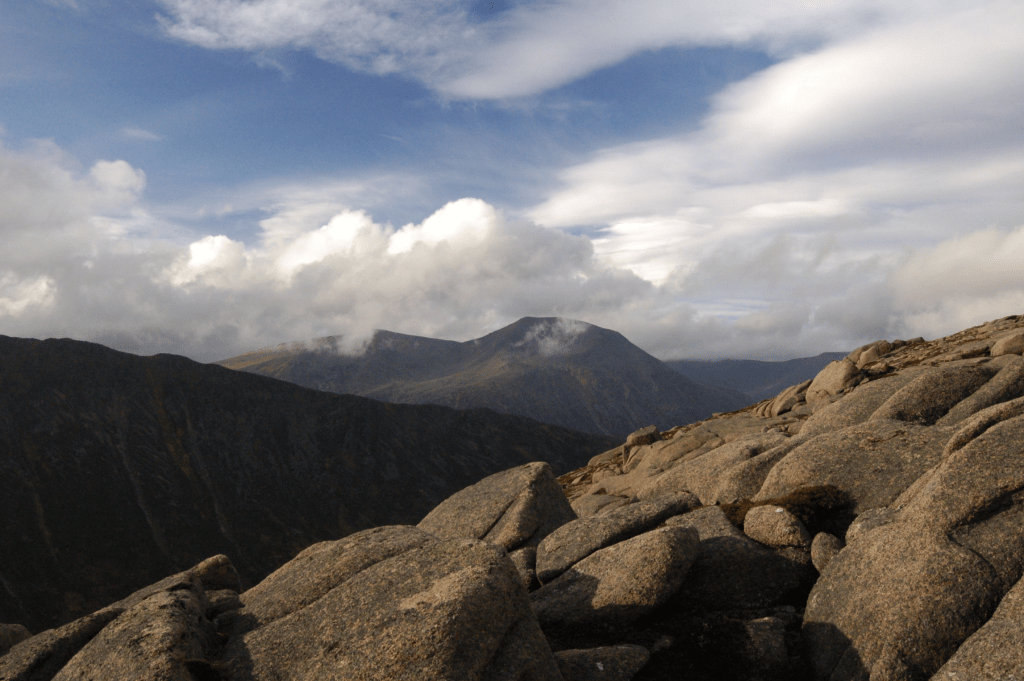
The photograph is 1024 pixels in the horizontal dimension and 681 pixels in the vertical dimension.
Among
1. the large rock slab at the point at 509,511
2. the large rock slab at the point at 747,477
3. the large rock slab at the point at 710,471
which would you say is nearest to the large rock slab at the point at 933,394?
the large rock slab at the point at 710,471

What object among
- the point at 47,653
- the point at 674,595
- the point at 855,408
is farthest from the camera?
the point at 855,408

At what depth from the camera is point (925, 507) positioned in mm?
18719

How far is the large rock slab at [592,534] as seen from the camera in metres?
22.3

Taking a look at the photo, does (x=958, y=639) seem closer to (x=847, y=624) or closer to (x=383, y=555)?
(x=847, y=624)

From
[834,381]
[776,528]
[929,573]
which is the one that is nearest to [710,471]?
[776,528]

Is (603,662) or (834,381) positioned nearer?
→ (603,662)

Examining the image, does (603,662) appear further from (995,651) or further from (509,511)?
(509,511)

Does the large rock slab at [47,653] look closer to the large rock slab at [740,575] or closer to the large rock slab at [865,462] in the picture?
the large rock slab at [740,575]

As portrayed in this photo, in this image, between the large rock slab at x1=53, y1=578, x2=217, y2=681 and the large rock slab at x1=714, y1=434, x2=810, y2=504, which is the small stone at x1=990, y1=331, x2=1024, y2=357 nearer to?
the large rock slab at x1=714, y1=434, x2=810, y2=504

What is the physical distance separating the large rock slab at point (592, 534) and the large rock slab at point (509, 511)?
185 cm

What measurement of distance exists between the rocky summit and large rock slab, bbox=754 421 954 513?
3.3 inches

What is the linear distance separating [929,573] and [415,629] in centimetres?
1351

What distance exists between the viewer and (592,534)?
23078 millimetres

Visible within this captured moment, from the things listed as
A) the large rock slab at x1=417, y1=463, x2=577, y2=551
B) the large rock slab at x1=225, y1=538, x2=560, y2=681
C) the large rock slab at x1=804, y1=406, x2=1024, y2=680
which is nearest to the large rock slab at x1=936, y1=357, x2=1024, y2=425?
the large rock slab at x1=804, y1=406, x2=1024, y2=680
